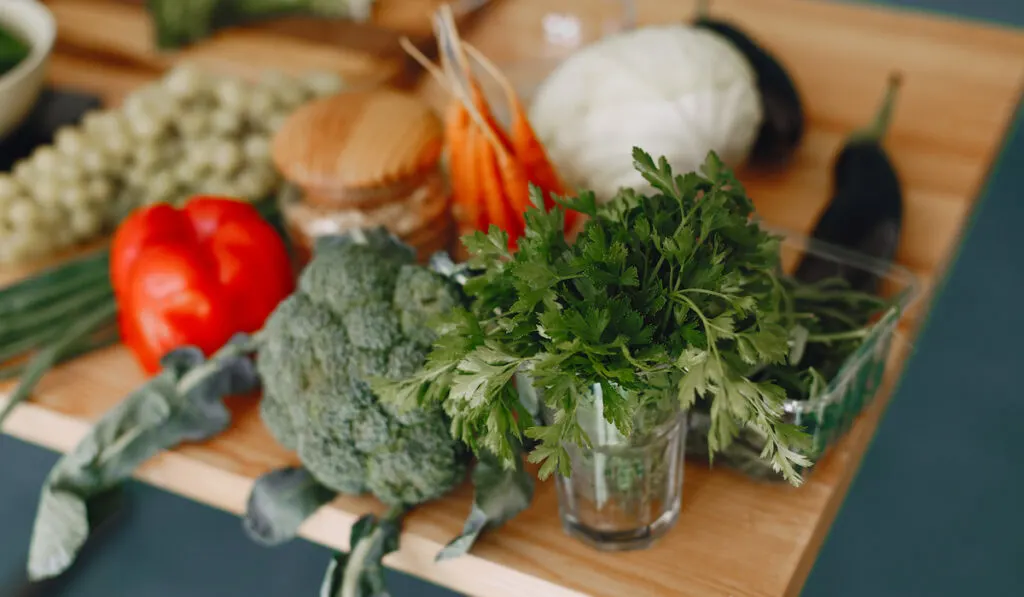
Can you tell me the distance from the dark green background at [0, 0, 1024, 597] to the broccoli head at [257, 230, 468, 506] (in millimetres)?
613

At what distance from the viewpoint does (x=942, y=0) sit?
7.73 feet

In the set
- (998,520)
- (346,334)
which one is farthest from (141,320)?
(998,520)

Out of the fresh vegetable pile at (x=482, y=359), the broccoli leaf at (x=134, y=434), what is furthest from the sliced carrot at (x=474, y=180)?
the broccoli leaf at (x=134, y=434)

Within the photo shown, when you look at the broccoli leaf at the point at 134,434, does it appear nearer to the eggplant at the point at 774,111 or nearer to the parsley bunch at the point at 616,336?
the parsley bunch at the point at 616,336

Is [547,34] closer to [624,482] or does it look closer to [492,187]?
[492,187]

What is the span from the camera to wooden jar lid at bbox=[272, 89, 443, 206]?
81 cm

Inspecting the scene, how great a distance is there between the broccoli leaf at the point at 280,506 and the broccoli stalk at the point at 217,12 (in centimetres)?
79

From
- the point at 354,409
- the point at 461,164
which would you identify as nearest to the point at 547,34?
the point at 461,164

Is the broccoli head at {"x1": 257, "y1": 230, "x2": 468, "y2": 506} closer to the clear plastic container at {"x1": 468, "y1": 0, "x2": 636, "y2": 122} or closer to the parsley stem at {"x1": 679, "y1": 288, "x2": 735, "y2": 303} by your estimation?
the parsley stem at {"x1": 679, "y1": 288, "x2": 735, "y2": 303}

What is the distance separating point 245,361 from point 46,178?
37cm

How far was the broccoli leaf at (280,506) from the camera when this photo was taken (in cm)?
73

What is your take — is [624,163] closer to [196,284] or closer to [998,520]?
[196,284]

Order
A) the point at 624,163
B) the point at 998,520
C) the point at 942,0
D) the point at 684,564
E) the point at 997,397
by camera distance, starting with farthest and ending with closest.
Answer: the point at 942,0
the point at 997,397
the point at 998,520
the point at 624,163
the point at 684,564

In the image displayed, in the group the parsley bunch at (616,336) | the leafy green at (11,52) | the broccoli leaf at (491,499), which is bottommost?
the broccoli leaf at (491,499)
